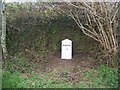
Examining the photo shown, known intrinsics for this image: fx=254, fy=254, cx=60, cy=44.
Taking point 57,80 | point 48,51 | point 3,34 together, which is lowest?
point 57,80

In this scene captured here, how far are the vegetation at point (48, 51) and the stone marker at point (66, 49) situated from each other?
0.25 ft

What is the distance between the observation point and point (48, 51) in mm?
4438

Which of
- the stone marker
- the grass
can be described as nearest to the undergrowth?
the grass

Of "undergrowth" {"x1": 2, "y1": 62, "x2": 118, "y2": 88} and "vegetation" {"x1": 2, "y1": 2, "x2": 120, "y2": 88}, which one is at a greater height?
"vegetation" {"x1": 2, "y1": 2, "x2": 120, "y2": 88}

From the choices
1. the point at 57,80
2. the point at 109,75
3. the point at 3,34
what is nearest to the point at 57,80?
the point at 57,80

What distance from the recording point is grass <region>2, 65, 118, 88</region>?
3.86m

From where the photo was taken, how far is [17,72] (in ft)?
13.6

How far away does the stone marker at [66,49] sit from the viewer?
14.4ft

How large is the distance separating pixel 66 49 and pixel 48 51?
12.5 inches

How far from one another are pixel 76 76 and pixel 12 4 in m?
1.71

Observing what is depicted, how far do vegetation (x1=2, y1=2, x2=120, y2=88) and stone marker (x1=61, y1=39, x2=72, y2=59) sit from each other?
77mm

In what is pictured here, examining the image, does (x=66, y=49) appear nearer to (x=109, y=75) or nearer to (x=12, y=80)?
(x=109, y=75)

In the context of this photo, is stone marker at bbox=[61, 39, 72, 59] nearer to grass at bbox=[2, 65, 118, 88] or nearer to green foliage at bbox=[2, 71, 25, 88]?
grass at bbox=[2, 65, 118, 88]

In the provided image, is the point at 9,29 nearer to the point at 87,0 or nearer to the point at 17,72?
the point at 17,72
